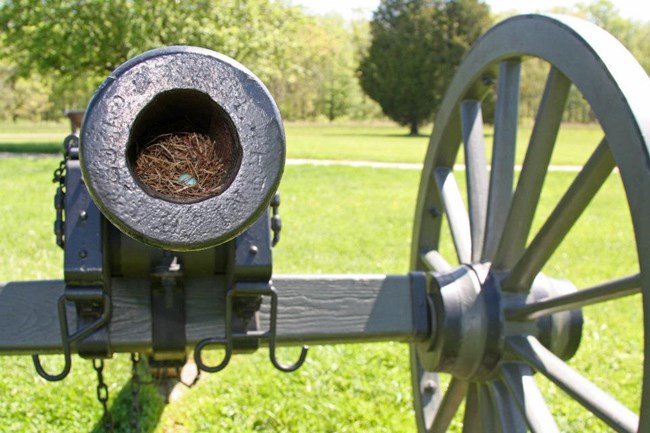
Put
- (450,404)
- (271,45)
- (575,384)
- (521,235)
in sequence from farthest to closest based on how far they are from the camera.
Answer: (271,45), (450,404), (521,235), (575,384)

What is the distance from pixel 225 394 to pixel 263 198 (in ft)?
8.01

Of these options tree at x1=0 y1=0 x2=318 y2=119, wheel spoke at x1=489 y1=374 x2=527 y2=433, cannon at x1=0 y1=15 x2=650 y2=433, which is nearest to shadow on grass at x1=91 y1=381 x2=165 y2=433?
cannon at x1=0 y1=15 x2=650 y2=433

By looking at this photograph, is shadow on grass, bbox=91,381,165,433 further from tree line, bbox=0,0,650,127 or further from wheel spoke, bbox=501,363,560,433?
tree line, bbox=0,0,650,127

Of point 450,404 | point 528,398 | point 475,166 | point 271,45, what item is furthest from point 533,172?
point 271,45

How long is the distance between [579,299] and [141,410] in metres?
2.15

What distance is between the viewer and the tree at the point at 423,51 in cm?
4206

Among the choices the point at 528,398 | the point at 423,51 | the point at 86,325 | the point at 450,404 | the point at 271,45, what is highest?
the point at 86,325

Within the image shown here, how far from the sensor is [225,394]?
368 centimetres

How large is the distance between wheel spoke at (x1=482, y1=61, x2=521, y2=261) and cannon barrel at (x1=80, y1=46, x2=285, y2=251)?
45.2 inches

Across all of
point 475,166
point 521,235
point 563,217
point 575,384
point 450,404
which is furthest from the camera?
point 475,166

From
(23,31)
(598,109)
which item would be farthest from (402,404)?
(23,31)

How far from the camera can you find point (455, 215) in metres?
2.74

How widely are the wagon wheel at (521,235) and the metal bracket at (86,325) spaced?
967mm

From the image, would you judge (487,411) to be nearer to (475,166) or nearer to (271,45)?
(475,166)
